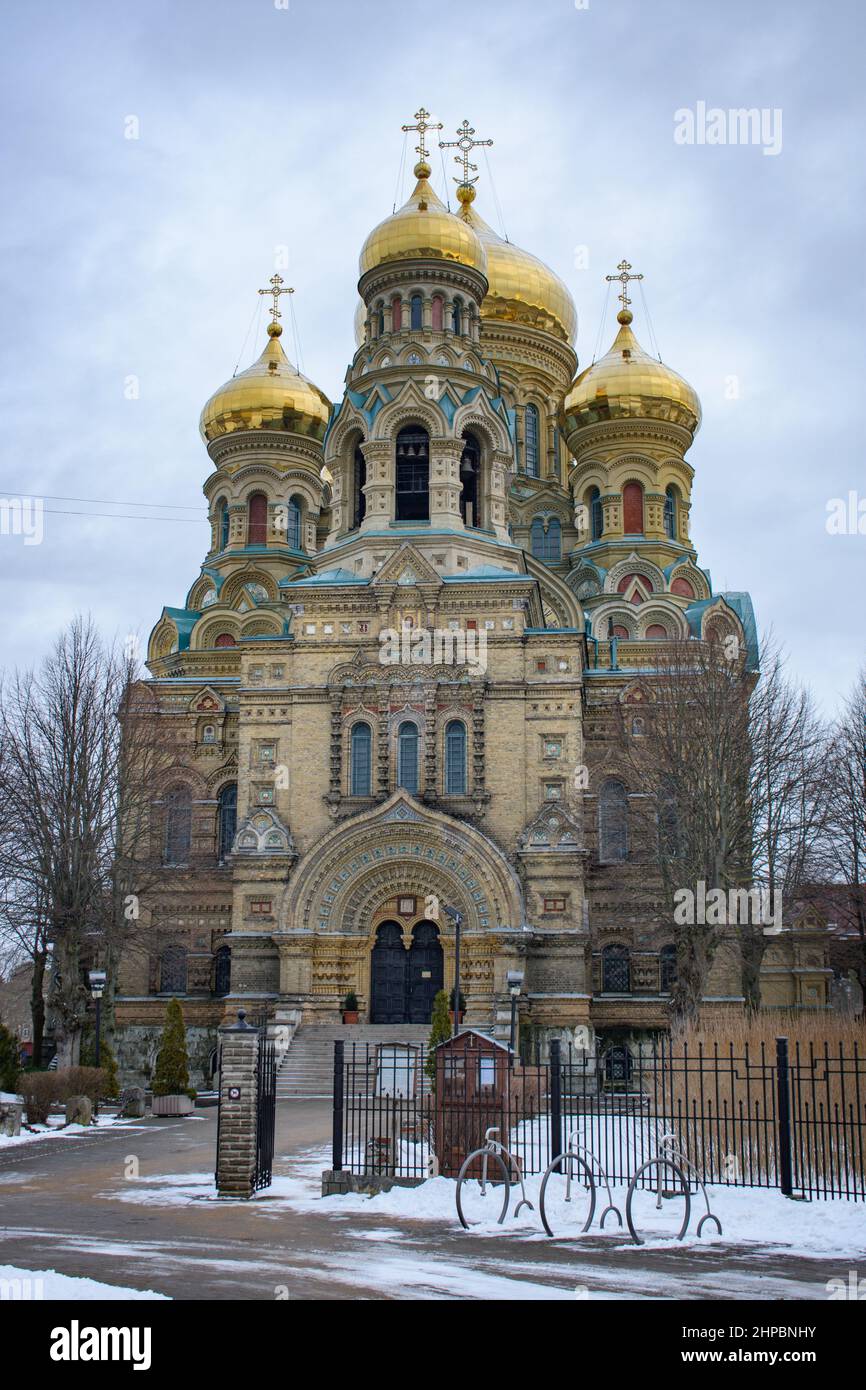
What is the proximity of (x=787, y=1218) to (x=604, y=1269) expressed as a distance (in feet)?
9.66

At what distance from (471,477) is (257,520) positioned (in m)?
10.1

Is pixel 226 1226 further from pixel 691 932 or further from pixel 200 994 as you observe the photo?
pixel 200 994

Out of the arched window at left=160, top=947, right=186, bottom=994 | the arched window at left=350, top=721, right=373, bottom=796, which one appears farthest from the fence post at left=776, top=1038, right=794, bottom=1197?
the arched window at left=160, top=947, right=186, bottom=994

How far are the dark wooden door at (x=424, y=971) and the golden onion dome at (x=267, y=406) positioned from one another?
57.8ft

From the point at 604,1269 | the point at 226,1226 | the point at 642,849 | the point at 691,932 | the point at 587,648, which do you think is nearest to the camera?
the point at 604,1269

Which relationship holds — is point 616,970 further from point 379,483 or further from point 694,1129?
point 694,1129

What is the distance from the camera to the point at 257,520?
4303 cm

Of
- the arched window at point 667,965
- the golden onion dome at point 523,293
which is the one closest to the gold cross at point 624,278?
the golden onion dome at point 523,293

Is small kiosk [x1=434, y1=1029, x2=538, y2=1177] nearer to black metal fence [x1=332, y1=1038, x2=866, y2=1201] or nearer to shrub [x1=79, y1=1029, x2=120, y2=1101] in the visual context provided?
black metal fence [x1=332, y1=1038, x2=866, y2=1201]

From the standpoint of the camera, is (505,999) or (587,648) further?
(587,648)

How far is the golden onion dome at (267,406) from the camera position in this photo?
43.0m
